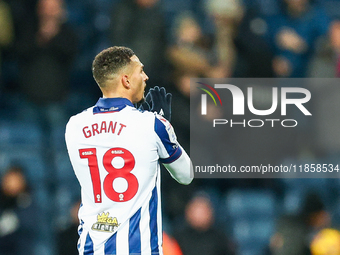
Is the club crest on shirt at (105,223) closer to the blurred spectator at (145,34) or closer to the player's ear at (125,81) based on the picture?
the player's ear at (125,81)

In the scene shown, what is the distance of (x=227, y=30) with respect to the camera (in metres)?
6.98

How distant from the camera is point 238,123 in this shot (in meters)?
7.04

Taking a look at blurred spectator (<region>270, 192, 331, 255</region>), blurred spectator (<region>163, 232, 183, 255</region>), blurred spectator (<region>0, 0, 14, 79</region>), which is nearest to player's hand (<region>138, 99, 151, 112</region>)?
blurred spectator (<region>163, 232, 183, 255</region>)

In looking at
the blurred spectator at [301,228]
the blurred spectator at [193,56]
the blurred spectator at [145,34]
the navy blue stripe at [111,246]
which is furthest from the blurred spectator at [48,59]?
the navy blue stripe at [111,246]

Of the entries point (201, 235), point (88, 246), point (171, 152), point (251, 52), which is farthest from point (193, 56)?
point (88, 246)

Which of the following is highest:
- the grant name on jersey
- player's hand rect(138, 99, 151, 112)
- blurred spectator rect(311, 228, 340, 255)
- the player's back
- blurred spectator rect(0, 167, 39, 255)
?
player's hand rect(138, 99, 151, 112)

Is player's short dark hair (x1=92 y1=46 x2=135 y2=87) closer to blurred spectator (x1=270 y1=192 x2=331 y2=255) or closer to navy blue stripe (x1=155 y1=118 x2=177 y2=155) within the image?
navy blue stripe (x1=155 y1=118 x2=177 y2=155)

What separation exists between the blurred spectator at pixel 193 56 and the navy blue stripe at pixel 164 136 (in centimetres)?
394

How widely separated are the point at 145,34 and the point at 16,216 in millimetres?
2879

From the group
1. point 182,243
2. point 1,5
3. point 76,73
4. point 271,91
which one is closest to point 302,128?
point 271,91

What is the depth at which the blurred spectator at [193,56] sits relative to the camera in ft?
22.5

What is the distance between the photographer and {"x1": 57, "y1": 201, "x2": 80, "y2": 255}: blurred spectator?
6043 mm

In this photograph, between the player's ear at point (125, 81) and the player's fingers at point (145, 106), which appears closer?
the player's ear at point (125, 81)

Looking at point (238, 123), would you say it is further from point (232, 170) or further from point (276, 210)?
point (276, 210)
